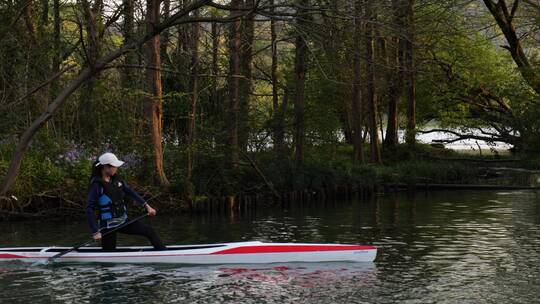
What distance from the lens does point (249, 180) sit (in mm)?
22609

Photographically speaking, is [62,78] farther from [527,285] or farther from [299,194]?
[527,285]

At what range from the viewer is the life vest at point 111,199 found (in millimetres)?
12031

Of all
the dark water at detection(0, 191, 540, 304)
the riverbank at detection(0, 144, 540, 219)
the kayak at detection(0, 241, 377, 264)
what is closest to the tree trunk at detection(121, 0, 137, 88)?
the riverbank at detection(0, 144, 540, 219)

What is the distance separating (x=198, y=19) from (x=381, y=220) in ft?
26.2

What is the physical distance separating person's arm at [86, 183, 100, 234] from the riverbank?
22.7ft

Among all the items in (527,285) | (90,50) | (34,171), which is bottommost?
(527,285)

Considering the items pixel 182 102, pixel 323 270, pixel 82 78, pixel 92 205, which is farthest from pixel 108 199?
pixel 182 102

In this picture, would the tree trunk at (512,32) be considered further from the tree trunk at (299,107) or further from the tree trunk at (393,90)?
the tree trunk at (299,107)

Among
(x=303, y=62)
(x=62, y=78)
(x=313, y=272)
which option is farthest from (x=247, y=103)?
(x=313, y=272)

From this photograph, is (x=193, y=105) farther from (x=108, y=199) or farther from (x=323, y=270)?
(x=323, y=270)

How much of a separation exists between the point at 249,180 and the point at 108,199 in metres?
10.6

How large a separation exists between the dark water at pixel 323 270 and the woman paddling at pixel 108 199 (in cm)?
70

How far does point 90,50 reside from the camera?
45.8 ft

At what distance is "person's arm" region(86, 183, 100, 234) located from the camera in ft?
38.8
